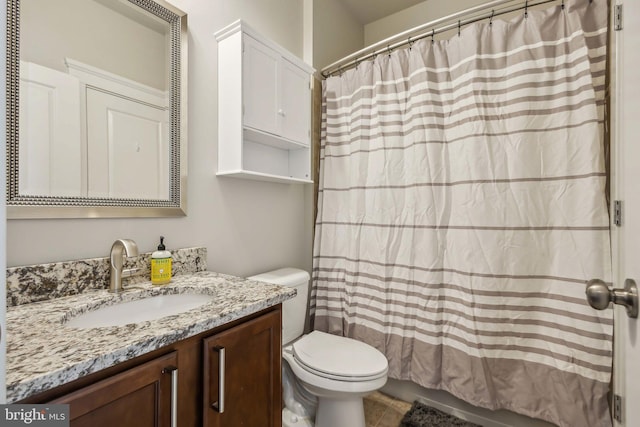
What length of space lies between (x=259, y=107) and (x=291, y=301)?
104cm

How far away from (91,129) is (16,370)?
0.85 meters

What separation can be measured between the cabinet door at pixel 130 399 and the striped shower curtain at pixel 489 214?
1.26m

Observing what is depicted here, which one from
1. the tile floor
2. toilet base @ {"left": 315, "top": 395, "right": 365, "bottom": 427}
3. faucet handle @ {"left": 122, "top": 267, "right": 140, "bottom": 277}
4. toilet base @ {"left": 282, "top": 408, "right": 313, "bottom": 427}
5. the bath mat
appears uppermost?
faucet handle @ {"left": 122, "top": 267, "right": 140, "bottom": 277}

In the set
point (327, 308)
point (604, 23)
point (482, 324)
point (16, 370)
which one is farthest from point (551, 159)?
point (16, 370)

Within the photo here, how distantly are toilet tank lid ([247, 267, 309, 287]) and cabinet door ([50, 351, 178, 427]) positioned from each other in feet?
2.68

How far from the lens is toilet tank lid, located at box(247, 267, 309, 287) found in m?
1.54

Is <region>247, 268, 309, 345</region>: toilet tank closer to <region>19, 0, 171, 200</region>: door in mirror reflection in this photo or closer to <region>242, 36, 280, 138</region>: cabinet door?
<region>19, 0, 171, 200</region>: door in mirror reflection

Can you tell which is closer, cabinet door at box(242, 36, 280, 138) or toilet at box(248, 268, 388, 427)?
toilet at box(248, 268, 388, 427)

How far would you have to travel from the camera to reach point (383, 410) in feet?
5.56

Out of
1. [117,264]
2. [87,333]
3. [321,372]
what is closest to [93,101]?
[117,264]

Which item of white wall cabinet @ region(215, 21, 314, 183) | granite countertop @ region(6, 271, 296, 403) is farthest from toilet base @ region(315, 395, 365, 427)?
white wall cabinet @ region(215, 21, 314, 183)

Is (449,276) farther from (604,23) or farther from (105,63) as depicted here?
(105,63)

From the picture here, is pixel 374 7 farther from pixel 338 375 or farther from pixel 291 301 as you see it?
pixel 338 375

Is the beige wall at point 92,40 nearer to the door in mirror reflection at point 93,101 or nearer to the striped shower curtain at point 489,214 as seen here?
the door in mirror reflection at point 93,101
